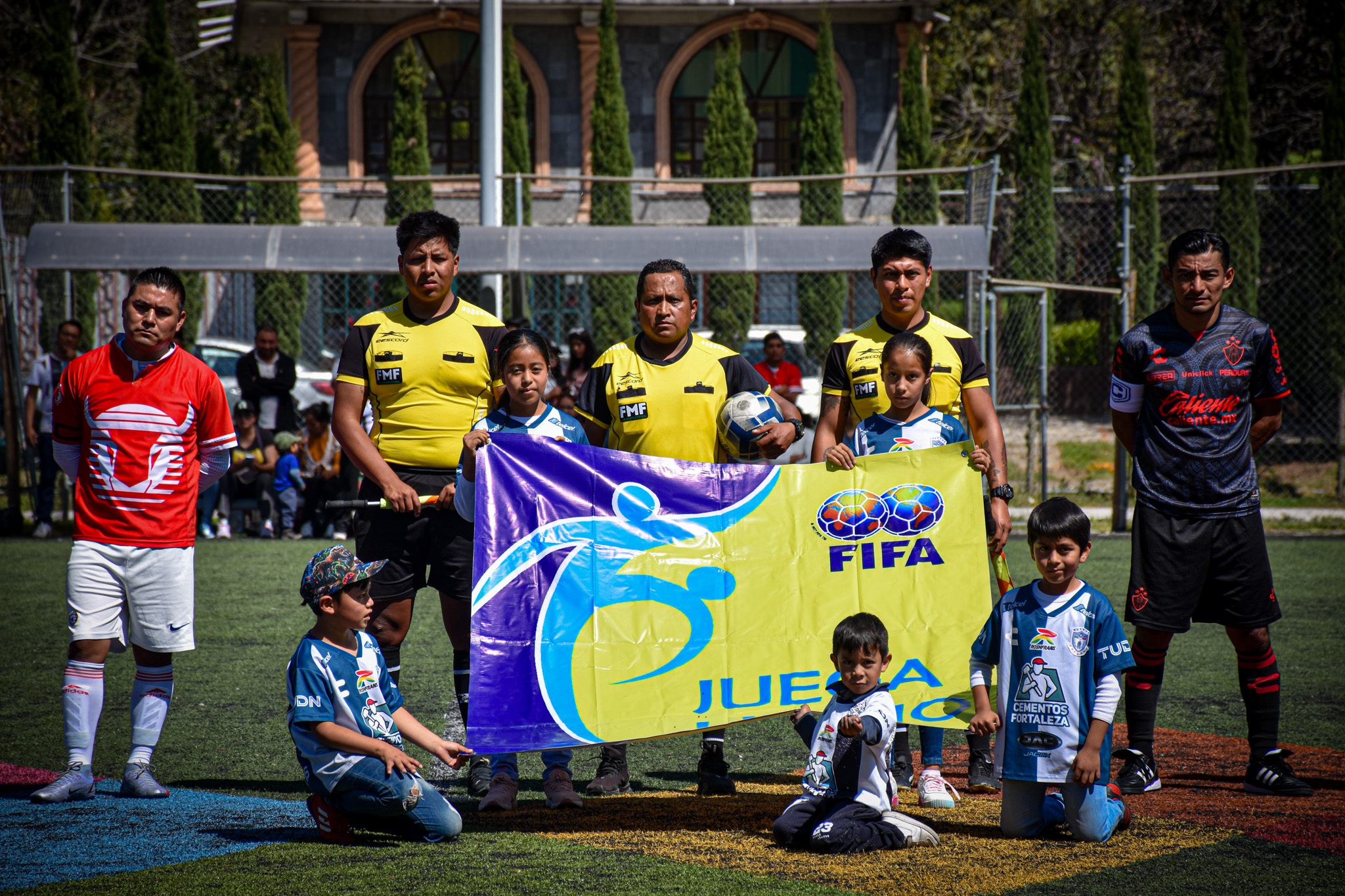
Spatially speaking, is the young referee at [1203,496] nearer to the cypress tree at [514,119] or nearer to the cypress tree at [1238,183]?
the cypress tree at [1238,183]

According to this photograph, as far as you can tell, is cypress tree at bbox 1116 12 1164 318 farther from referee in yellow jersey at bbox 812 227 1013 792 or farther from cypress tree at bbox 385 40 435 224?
referee in yellow jersey at bbox 812 227 1013 792

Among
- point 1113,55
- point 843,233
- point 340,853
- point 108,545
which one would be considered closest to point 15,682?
point 108,545

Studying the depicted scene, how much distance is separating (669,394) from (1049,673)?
1799 mm

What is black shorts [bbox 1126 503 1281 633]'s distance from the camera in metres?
5.06

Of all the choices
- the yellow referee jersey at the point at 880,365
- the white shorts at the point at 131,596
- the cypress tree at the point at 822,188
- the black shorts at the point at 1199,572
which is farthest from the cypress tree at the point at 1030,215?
the white shorts at the point at 131,596

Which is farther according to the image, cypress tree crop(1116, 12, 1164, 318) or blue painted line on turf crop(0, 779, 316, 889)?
cypress tree crop(1116, 12, 1164, 318)

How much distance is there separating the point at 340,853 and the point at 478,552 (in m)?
1.14

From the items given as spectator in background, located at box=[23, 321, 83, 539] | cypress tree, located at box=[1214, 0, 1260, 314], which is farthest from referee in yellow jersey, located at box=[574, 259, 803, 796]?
cypress tree, located at box=[1214, 0, 1260, 314]

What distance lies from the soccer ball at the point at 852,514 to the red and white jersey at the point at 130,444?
8.33ft

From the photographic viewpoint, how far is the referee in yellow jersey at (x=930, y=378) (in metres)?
5.10

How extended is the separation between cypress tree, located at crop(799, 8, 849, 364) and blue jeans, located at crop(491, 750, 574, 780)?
12.2 m

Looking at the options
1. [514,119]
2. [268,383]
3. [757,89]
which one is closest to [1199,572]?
[268,383]

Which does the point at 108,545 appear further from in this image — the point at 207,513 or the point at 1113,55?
the point at 1113,55

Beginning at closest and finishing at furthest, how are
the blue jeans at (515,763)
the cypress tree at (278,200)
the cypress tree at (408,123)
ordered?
the blue jeans at (515,763)
the cypress tree at (278,200)
the cypress tree at (408,123)
